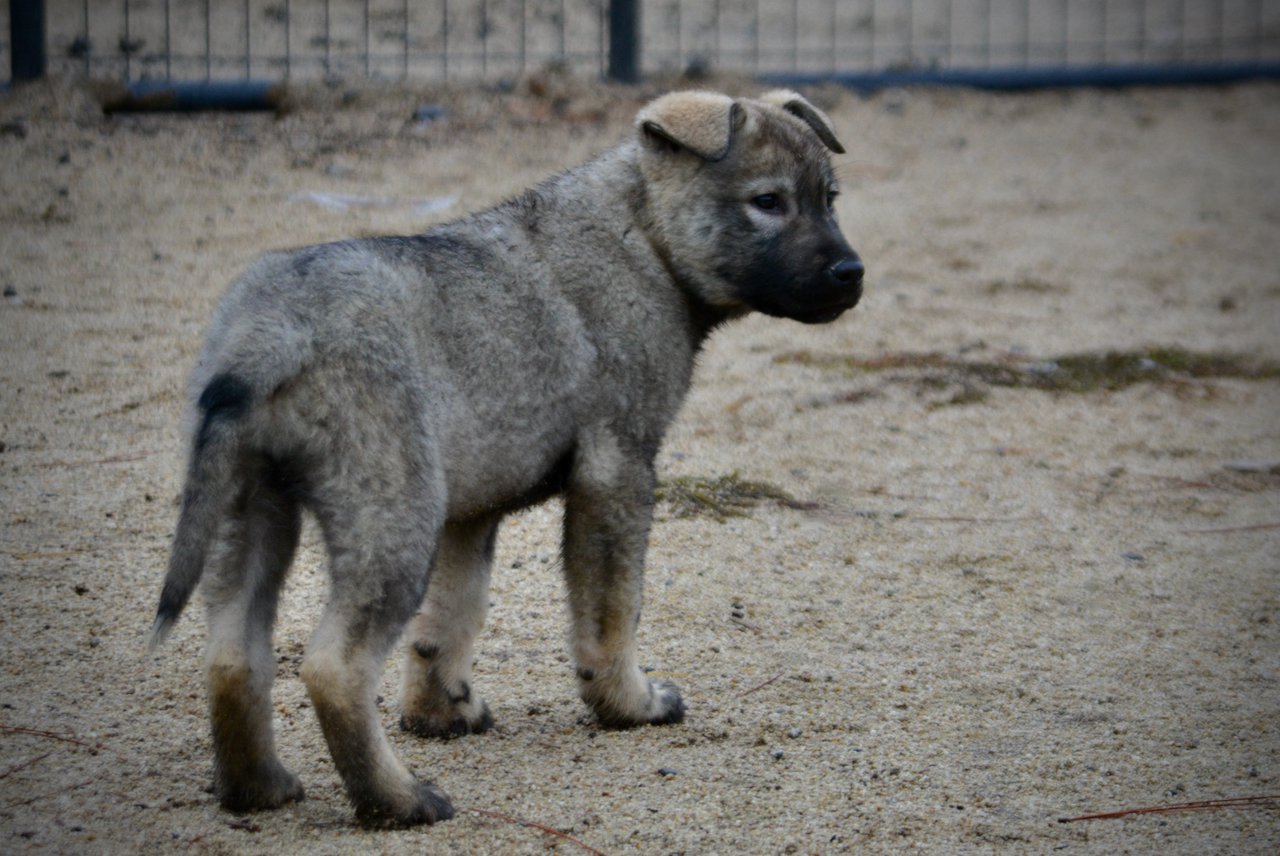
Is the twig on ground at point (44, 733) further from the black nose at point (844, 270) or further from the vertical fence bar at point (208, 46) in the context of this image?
the vertical fence bar at point (208, 46)

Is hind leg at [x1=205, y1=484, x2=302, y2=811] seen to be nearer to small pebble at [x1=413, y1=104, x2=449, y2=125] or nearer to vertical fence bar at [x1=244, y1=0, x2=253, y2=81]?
small pebble at [x1=413, y1=104, x2=449, y2=125]

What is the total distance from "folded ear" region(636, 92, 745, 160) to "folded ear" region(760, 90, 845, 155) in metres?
0.56

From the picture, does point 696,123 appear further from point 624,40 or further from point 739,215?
point 624,40

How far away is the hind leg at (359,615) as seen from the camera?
3352mm

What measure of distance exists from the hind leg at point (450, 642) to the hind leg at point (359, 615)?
76 cm

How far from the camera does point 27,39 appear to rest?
9.18 meters

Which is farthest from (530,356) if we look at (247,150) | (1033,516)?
(247,150)

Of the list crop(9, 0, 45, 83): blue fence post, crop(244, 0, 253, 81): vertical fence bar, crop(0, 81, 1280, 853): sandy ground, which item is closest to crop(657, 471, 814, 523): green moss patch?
crop(0, 81, 1280, 853): sandy ground

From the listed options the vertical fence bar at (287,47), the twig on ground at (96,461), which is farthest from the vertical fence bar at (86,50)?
the twig on ground at (96,461)

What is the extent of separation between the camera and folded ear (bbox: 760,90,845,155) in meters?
4.98

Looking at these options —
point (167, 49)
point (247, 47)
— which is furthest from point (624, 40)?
point (167, 49)

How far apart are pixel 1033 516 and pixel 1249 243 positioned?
5.55 m

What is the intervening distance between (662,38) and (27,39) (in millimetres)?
5215

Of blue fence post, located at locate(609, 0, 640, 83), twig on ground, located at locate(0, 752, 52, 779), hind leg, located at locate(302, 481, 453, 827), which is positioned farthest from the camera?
blue fence post, located at locate(609, 0, 640, 83)
